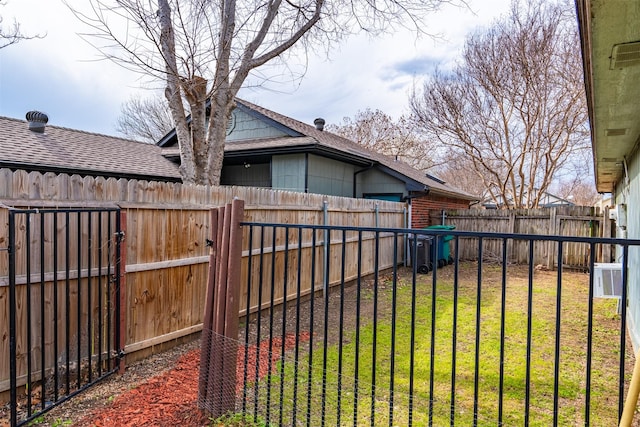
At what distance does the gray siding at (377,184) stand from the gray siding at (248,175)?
3.08m

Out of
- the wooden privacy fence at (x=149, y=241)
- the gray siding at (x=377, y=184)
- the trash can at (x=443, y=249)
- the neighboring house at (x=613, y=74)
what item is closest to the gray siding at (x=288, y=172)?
the gray siding at (x=377, y=184)

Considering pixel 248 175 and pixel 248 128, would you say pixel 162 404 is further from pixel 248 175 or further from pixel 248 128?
pixel 248 128

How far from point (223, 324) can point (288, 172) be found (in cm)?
729

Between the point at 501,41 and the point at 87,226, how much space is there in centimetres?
1295

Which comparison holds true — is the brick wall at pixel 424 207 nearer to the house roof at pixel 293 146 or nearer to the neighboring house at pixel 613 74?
the house roof at pixel 293 146

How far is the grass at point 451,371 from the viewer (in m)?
2.65

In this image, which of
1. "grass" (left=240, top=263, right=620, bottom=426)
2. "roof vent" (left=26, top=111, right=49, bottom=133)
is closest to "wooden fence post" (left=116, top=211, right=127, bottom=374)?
"grass" (left=240, top=263, right=620, bottom=426)

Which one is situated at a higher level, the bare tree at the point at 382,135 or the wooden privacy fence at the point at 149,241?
the bare tree at the point at 382,135

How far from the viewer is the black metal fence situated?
198 cm

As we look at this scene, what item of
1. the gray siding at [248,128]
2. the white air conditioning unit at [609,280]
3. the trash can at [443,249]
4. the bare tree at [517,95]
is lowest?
the trash can at [443,249]

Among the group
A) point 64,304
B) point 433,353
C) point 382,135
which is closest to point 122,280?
point 64,304

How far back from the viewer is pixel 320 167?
10133mm

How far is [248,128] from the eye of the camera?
11.3 metres

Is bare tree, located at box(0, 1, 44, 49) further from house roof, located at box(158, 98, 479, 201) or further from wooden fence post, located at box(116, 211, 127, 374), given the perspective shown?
house roof, located at box(158, 98, 479, 201)
